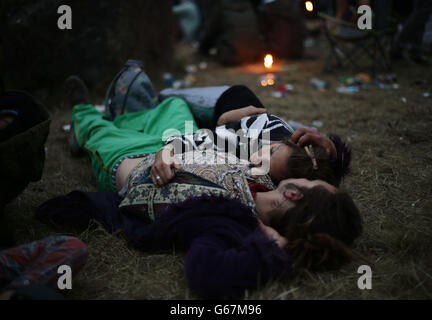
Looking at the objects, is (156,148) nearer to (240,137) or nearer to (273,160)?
(240,137)

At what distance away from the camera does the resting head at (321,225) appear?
149 centimetres

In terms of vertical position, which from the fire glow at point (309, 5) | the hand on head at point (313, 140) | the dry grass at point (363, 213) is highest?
the fire glow at point (309, 5)

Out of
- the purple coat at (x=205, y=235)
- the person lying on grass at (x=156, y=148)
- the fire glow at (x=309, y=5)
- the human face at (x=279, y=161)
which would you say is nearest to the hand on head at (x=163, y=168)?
the person lying on grass at (x=156, y=148)

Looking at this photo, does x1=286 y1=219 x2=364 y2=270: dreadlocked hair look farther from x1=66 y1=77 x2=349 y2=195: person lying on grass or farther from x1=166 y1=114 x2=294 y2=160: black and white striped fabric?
x1=166 y1=114 x2=294 y2=160: black and white striped fabric

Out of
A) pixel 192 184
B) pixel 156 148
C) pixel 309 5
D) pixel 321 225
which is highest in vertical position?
pixel 309 5

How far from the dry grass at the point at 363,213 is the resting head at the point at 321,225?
11 cm

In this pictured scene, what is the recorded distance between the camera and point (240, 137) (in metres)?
2.19

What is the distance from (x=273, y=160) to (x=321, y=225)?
19.9 inches

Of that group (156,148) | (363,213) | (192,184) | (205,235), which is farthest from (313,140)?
(156,148)

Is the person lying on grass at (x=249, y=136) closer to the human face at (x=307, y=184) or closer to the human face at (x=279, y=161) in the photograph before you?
the human face at (x=279, y=161)

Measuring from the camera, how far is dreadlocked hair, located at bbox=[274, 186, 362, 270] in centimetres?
149
